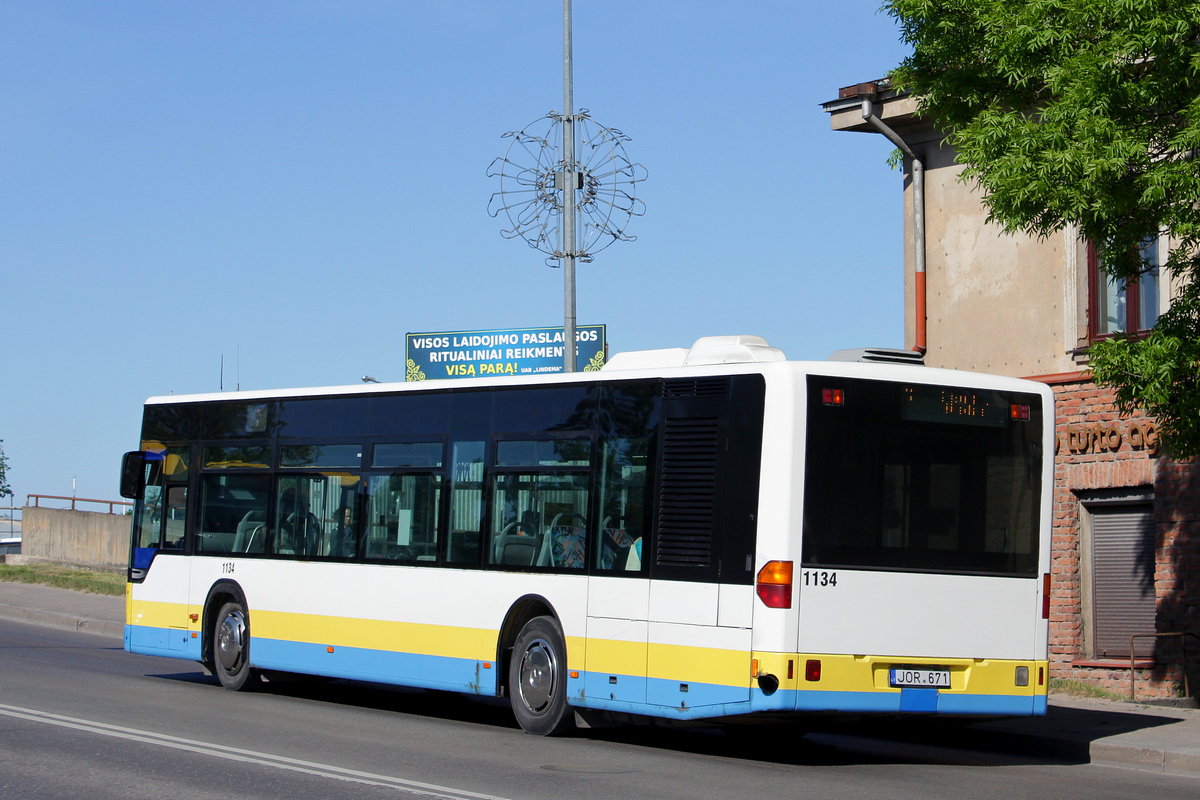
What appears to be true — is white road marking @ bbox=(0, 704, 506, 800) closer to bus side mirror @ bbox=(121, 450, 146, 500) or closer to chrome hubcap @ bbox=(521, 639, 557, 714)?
chrome hubcap @ bbox=(521, 639, 557, 714)

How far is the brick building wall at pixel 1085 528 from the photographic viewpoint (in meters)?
17.1

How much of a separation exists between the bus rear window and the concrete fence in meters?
29.6

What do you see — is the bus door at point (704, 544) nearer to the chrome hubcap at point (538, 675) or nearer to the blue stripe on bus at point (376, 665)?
the chrome hubcap at point (538, 675)

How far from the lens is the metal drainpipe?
68.6 ft

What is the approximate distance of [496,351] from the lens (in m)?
35.6

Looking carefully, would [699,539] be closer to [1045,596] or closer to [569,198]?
[1045,596]

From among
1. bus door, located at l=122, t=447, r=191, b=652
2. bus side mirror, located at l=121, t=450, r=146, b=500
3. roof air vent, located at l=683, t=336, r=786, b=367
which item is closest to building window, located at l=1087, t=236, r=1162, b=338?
roof air vent, located at l=683, t=336, r=786, b=367

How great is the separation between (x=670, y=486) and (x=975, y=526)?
2267 millimetres

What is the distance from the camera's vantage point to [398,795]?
860cm

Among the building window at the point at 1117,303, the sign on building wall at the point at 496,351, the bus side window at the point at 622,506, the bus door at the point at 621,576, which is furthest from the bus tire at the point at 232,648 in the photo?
the sign on building wall at the point at 496,351

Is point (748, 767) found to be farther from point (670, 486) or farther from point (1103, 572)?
point (1103, 572)

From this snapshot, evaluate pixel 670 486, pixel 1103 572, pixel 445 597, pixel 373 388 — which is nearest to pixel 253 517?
pixel 373 388

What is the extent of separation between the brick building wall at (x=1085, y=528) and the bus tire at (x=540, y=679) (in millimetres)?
8148

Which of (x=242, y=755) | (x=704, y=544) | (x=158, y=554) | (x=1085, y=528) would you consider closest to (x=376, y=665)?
(x=242, y=755)
